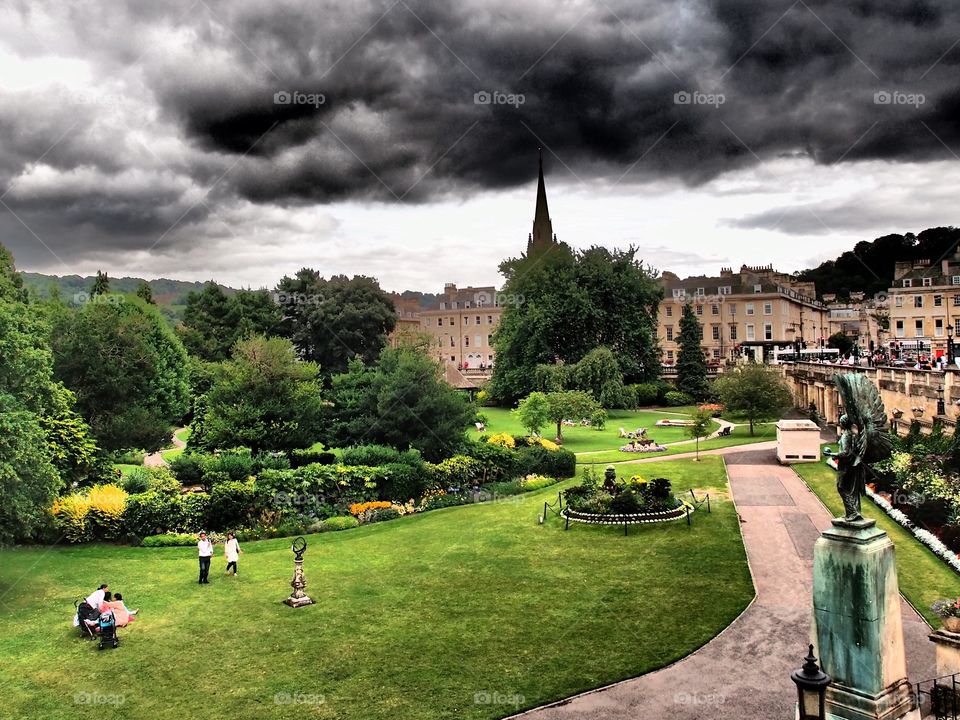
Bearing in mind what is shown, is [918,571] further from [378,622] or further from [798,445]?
[798,445]

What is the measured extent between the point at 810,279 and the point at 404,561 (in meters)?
135

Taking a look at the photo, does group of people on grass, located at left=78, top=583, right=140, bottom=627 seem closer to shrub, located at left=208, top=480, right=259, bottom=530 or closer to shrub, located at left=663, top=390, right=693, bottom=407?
shrub, located at left=208, top=480, right=259, bottom=530

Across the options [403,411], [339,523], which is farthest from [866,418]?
[403,411]

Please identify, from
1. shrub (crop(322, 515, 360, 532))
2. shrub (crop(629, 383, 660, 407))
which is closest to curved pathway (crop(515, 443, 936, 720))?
shrub (crop(322, 515, 360, 532))

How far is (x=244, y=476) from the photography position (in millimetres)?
30641

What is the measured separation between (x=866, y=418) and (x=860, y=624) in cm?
270

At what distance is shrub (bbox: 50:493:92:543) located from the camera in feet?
82.1

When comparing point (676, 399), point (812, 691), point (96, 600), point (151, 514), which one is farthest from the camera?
point (676, 399)

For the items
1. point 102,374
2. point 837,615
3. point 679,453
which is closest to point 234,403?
point 102,374

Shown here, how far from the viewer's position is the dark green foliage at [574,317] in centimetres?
6931

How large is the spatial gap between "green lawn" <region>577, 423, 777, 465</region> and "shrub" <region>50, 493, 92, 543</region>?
2438 centimetres

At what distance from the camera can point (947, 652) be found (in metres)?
11.3

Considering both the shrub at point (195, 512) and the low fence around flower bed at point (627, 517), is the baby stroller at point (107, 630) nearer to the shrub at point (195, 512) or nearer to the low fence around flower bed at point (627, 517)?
the shrub at point (195, 512)

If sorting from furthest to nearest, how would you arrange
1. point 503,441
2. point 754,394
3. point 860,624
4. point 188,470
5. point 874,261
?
1. point 874,261
2. point 754,394
3. point 503,441
4. point 188,470
5. point 860,624
